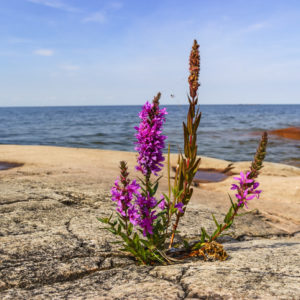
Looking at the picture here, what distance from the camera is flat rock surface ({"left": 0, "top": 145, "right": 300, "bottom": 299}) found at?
2.15 meters

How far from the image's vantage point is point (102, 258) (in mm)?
2873

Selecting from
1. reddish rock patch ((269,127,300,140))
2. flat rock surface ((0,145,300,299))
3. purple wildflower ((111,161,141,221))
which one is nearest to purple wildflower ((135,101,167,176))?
purple wildflower ((111,161,141,221))

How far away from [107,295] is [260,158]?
1530mm

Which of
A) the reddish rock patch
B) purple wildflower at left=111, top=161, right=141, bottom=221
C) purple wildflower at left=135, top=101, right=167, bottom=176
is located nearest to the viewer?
→ purple wildflower at left=111, top=161, right=141, bottom=221

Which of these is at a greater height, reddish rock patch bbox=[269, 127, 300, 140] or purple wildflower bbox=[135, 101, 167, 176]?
purple wildflower bbox=[135, 101, 167, 176]

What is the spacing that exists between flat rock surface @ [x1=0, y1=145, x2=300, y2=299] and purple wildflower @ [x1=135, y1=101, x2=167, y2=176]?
→ 0.88 metres

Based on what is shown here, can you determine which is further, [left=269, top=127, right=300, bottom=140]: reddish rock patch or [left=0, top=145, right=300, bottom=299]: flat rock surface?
[left=269, top=127, right=300, bottom=140]: reddish rock patch

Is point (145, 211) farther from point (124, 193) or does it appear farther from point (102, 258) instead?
point (102, 258)

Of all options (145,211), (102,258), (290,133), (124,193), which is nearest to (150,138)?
(124,193)

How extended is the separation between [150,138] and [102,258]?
1287 millimetres

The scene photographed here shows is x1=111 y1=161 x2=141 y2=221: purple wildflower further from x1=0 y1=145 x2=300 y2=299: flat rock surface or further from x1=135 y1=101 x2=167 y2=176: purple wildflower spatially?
x1=0 y1=145 x2=300 y2=299: flat rock surface

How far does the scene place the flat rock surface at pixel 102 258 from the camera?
215cm

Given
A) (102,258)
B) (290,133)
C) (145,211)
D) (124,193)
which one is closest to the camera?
(124,193)

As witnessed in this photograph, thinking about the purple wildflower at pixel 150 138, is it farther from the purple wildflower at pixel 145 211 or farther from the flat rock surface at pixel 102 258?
the flat rock surface at pixel 102 258
